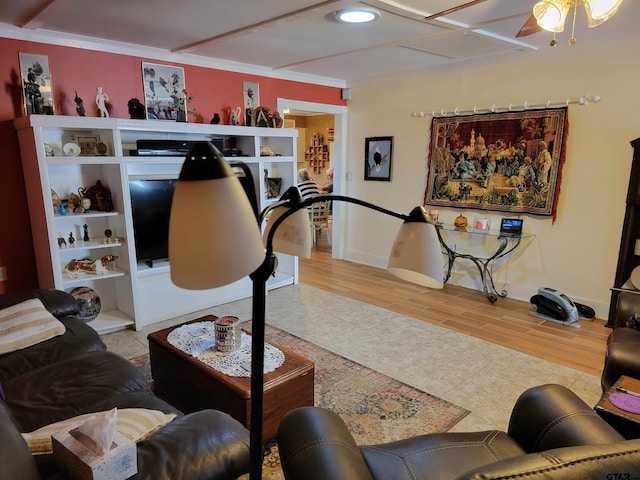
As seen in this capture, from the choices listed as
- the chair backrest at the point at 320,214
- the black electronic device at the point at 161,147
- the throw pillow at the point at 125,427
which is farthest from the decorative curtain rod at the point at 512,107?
the throw pillow at the point at 125,427

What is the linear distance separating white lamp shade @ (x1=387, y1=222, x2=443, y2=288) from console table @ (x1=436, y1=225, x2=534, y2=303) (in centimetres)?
341

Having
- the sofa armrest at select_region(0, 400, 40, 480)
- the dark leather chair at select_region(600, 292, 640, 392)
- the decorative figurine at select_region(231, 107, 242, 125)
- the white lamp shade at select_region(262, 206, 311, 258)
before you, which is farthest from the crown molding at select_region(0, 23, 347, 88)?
the dark leather chair at select_region(600, 292, 640, 392)

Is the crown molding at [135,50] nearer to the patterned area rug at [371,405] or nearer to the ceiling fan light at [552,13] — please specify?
the patterned area rug at [371,405]

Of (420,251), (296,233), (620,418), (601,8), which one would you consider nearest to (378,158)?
(601,8)

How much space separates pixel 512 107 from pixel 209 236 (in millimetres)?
4229

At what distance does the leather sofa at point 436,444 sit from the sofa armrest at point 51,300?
195cm

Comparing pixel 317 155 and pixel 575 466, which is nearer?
pixel 575 466

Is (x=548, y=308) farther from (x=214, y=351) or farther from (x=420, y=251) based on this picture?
(x=420, y=251)

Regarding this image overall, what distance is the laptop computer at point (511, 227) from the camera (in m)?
4.09

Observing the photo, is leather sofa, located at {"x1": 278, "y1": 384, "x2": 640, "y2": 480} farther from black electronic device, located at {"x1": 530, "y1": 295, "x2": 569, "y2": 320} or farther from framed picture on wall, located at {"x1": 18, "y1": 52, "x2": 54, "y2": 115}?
framed picture on wall, located at {"x1": 18, "y1": 52, "x2": 54, "y2": 115}

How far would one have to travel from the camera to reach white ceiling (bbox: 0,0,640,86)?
102 inches

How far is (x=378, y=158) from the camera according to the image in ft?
17.7

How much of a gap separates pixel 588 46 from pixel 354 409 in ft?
11.8

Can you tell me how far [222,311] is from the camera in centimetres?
392
